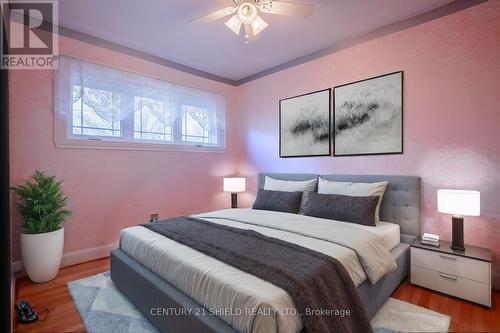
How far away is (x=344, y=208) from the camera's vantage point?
243cm

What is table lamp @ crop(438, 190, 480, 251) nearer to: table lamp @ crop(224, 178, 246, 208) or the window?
table lamp @ crop(224, 178, 246, 208)

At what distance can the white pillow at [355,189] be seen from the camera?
2494 millimetres

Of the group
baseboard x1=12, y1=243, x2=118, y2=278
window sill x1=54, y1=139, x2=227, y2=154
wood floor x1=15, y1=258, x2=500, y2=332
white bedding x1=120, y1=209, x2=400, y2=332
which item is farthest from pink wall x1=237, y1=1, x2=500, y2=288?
baseboard x1=12, y1=243, x2=118, y2=278

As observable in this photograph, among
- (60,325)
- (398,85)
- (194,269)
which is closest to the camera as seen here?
(194,269)

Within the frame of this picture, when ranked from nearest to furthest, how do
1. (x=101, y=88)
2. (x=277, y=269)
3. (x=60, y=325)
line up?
(x=277, y=269)
(x=60, y=325)
(x=101, y=88)

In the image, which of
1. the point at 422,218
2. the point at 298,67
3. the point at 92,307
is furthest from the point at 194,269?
the point at 298,67

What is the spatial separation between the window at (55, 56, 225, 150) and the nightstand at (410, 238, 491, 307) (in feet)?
10.1

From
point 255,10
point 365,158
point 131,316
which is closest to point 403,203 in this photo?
point 365,158

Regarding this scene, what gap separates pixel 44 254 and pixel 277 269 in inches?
91.1

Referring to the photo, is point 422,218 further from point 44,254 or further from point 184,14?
point 44,254

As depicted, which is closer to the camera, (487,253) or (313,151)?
(487,253)

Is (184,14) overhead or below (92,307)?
overhead

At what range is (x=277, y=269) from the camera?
1.34 meters

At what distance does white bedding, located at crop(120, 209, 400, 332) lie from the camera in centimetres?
112
